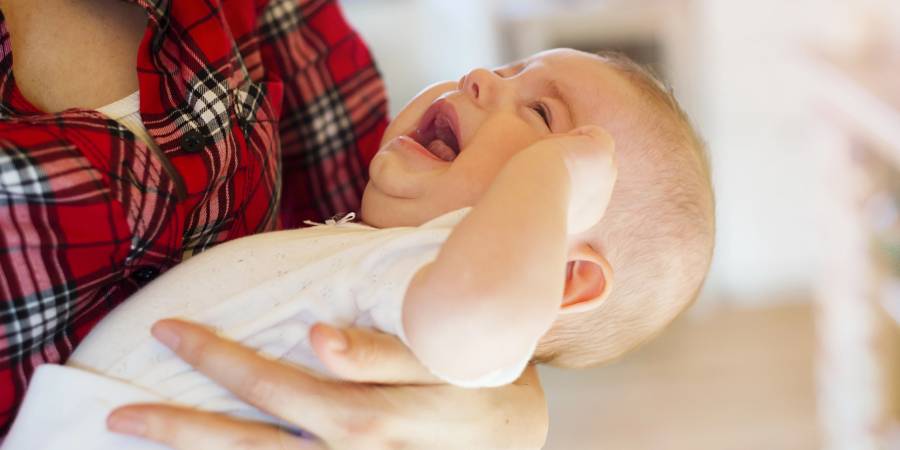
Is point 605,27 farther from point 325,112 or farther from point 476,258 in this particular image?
point 476,258

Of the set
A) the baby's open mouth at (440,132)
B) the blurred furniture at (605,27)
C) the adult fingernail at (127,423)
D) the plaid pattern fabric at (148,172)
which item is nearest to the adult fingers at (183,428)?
the adult fingernail at (127,423)

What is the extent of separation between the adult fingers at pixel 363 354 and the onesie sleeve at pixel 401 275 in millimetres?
16

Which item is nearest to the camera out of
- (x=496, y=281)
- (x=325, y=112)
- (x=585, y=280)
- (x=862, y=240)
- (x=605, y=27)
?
(x=496, y=281)

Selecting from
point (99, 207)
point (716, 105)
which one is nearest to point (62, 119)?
point (99, 207)

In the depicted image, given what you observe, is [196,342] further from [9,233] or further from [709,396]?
[709,396]

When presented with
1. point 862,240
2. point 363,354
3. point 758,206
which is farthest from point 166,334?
point 758,206

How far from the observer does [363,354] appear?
73 centimetres

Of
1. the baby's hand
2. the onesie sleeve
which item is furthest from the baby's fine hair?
the onesie sleeve

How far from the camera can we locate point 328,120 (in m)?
1.13

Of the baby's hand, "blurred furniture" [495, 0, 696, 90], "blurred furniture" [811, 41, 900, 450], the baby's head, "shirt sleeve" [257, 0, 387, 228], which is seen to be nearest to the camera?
the baby's hand

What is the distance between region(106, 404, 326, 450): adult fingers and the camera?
72 cm

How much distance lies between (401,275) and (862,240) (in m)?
1.65

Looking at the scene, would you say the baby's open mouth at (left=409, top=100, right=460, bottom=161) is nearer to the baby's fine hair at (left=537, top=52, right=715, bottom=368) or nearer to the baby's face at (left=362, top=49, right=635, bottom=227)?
the baby's face at (left=362, top=49, right=635, bottom=227)

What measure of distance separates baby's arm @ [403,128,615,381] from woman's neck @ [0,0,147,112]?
0.35 metres
